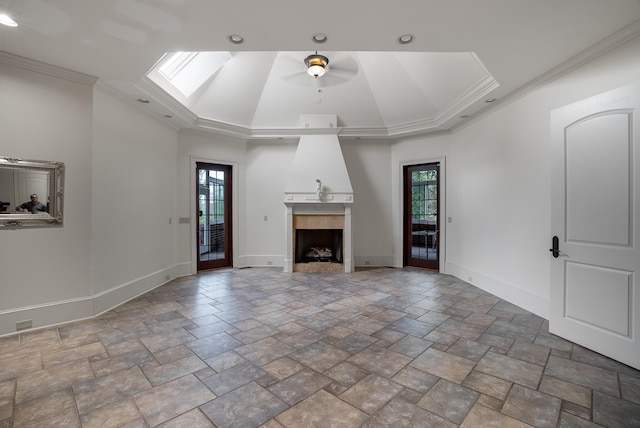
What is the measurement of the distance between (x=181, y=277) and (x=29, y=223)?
2.66m

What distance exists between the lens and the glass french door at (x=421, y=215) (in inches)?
233

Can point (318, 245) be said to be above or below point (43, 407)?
above

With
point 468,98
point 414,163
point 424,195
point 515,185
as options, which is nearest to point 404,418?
point 515,185

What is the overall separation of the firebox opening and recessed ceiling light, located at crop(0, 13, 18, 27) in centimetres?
484

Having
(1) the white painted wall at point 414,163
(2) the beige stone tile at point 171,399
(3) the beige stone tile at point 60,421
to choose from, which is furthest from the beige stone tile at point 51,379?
(1) the white painted wall at point 414,163

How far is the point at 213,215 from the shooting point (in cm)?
608

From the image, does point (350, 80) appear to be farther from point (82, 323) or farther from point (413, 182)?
point (82, 323)

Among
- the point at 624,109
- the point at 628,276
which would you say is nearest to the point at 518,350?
the point at 628,276

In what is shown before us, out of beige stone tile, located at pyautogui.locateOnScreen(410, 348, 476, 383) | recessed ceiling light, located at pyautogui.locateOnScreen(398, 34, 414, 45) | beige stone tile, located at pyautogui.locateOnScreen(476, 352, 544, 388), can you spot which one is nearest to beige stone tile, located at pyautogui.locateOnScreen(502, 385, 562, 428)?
beige stone tile, located at pyautogui.locateOnScreen(476, 352, 544, 388)

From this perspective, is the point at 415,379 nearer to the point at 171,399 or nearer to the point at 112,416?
the point at 171,399

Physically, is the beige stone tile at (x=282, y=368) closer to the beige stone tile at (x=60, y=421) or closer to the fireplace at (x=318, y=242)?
the beige stone tile at (x=60, y=421)

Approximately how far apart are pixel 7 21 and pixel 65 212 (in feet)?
6.01

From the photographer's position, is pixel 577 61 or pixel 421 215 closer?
pixel 577 61

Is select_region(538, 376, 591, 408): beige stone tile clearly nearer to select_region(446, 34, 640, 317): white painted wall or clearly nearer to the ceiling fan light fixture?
select_region(446, 34, 640, 317): white painted wall
